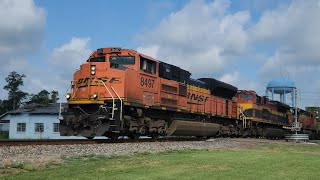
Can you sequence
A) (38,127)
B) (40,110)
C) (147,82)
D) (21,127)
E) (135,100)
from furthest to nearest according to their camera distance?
(21,127), (40,110), (38,127), (147,82), (135,100)

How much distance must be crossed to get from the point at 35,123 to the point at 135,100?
113ft

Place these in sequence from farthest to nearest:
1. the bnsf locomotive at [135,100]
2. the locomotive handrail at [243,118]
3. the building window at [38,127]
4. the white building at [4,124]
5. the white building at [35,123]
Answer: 1. the white building at [4,124]
2. the building window at [38,127]
3. the white building at [35,123]
4. the locomotive handrail at [243,118]
5. the bnsf locomotive at [135,100]

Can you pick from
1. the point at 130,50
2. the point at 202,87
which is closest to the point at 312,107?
the point at 202,87

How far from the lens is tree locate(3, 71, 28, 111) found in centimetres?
9112

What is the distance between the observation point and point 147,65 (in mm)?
19375

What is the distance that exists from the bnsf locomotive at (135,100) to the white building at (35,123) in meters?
26.5

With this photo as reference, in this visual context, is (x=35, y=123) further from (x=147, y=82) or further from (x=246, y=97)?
(x=147, y=82)

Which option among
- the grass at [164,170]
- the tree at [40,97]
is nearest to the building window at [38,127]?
the tree at [40,97]

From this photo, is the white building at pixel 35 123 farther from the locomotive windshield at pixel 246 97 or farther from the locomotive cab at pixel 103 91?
the locomotive cab at pixel 103 91

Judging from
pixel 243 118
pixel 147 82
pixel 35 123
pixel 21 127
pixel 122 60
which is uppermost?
pixel 122 60

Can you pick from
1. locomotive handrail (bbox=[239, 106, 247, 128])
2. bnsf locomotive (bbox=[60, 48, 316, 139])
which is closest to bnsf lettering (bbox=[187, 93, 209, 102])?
bnsf locomotive (bbox=[60, 48, 316, 139])

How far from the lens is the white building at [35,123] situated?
4794 centimetres

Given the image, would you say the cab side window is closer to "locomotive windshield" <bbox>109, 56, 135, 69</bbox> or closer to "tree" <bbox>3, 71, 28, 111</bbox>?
"locomotive windshield" <bbox>109, 56, 135, 69</bbox>

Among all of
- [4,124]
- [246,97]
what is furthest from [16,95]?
[246,97]
